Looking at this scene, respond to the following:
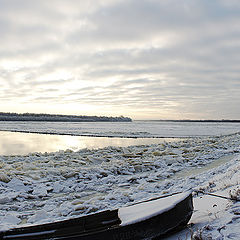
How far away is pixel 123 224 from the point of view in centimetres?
287

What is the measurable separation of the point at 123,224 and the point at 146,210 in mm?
505

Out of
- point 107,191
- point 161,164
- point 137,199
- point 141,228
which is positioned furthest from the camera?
point 161,164

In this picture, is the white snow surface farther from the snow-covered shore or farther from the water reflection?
the water reflection

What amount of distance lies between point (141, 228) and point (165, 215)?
0.39 metres

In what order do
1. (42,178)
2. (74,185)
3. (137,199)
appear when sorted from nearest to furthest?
1. (137,199)
2. (74,185)
3. (42,178)

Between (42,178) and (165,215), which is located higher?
(165,215)

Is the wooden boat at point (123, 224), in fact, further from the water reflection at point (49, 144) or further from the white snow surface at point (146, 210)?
the water reflection at point (49, 144)

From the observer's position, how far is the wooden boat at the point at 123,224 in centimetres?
281

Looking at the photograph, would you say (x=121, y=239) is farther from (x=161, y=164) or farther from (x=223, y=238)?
(x=161, y=164)

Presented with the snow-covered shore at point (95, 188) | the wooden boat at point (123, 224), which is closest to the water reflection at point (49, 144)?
the snow-covered shore at point (95, 188)

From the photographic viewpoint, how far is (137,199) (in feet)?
19.0

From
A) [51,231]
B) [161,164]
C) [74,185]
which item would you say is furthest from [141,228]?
[161,164]

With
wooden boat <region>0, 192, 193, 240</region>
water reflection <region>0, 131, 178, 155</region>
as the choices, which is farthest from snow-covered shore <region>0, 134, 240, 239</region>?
water reflection <region>0, 131, 178, 155</region>

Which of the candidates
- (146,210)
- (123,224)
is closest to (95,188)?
(146,210)
